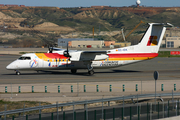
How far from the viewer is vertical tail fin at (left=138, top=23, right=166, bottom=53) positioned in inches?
1641

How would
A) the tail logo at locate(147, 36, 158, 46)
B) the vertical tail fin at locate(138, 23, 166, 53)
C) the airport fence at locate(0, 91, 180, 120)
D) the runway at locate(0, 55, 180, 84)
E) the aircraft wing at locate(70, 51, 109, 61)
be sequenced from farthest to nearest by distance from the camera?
1. the tail logo at locate(147, 36, 158, 46)
2. the vertical tail fin at locate(138, 23, 166, 53)
3. the aircraft wing at locate(70, 51, 109, 61)
4. the runway at locate(0, 55, 180, 84)
5. the airport fence at locate(0, 91, 180, 120)

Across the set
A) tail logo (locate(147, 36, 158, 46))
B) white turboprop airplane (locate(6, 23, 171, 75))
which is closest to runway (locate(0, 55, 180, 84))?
white turboprop airplane (locate(6, 23, 171, 75))

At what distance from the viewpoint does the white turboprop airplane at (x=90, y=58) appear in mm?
37625

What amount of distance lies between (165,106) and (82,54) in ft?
77.5

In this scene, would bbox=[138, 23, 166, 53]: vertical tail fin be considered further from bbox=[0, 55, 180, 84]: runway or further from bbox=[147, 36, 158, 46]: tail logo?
bbox=[0, 55, 180, 84]: runway

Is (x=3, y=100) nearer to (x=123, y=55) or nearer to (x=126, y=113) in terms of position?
(x=126, y=113)

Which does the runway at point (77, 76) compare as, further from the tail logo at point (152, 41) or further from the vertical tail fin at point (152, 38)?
the tail logo at point (152, 41)

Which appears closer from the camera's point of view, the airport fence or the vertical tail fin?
the airport fence

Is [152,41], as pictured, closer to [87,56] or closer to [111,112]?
[87,56]

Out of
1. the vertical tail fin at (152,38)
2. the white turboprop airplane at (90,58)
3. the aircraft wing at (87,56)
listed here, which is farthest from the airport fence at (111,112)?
the vertical tail fin at (152,38)

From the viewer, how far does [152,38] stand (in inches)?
1658

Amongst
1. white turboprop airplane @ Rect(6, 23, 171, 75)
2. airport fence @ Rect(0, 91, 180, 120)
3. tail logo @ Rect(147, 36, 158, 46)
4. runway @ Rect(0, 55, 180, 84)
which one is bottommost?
airport fence @ Rect(0, 91, 180, 120)

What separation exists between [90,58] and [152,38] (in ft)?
36.0

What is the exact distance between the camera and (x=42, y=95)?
24.5 metres
